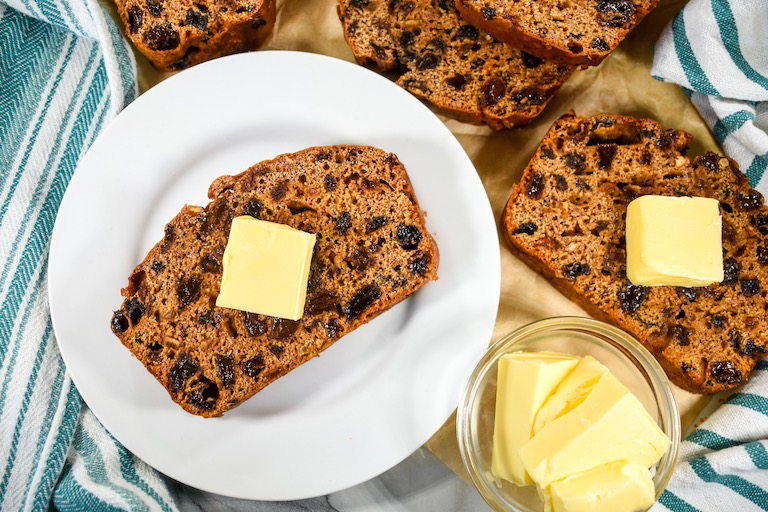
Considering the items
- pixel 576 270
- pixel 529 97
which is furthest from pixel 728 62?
pixel 576 270

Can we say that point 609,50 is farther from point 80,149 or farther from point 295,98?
point 80,149

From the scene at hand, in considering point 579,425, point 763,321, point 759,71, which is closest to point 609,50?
point 759,71

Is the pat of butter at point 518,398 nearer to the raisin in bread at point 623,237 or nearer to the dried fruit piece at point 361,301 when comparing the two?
the raisin in bread at point 623,237

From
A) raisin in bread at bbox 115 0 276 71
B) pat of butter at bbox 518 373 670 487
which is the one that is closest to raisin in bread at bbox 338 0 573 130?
raisin in bread at bbox 115 0 276 71

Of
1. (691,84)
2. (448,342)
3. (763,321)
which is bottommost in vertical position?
(448,342)

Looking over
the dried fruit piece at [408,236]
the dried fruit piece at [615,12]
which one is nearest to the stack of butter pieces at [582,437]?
the dried fruit piece at [408,236]

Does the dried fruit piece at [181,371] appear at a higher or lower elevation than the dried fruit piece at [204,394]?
higher
